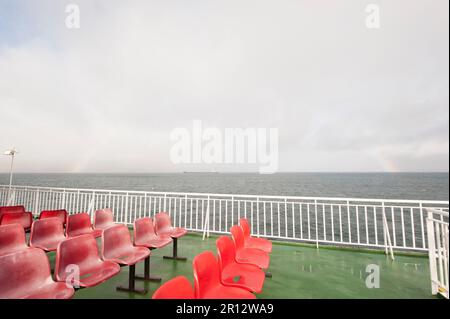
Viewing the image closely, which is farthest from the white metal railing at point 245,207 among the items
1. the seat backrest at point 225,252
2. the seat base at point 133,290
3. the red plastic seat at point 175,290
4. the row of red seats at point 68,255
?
the red plastic seat at point 175,290

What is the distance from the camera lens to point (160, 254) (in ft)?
12.6

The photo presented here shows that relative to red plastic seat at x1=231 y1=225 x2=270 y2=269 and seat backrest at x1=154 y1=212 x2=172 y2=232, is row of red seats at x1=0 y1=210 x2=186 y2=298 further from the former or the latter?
red plastic seat at x1=231 y1=225 x2=270 y2=269

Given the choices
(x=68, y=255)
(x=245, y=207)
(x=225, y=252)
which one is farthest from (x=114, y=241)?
(x=245, y=207)

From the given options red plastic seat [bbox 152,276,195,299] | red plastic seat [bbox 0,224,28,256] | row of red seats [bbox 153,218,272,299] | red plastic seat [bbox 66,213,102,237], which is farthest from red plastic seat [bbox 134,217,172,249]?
red plastic seat [bbox 152,276,195,299]

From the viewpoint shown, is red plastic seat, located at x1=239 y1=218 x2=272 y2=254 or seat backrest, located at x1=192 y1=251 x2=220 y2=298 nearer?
seat backrest, located at x1=192 y1=251 x2=220 y2=298

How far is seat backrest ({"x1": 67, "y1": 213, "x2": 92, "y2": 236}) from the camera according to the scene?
3363mm

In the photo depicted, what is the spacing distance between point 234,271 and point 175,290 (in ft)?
3.35

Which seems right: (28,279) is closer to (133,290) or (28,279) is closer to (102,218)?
(133,290)

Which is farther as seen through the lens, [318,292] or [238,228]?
[238,228]

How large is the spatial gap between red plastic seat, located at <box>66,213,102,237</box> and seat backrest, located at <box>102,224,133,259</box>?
0.94 metres
